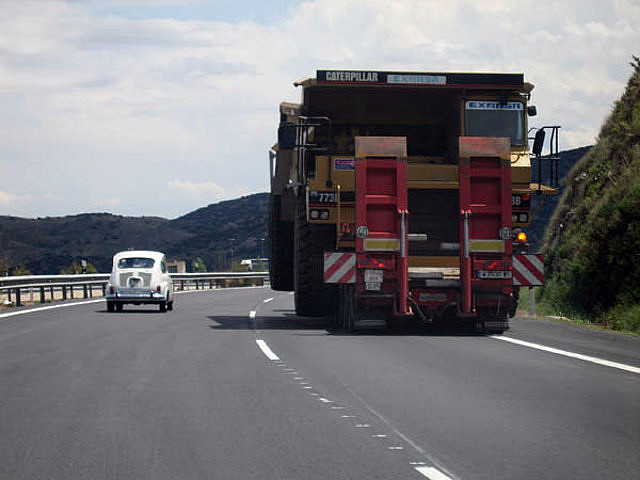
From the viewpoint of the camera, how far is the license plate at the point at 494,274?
1677 centimetres

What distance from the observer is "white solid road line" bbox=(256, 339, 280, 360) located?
13484 mm

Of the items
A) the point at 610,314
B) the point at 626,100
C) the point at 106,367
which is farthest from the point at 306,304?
the point at 626,100

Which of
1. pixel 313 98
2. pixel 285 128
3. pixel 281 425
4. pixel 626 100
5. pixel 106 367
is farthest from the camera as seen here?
pixel 626 100

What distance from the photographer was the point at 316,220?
17.2 m

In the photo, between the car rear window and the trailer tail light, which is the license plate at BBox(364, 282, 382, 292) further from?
the car rear window

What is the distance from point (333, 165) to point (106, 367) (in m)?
6.25

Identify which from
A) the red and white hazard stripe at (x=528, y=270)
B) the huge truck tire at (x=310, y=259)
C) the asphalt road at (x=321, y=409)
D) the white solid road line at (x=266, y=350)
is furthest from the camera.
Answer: the huge truck tire at (x=310, y=259)

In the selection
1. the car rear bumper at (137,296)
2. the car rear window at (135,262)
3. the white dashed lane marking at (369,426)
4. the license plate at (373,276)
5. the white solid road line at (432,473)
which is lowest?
the white solid road line at (432,473)

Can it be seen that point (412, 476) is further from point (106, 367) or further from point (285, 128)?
point (285, 128)

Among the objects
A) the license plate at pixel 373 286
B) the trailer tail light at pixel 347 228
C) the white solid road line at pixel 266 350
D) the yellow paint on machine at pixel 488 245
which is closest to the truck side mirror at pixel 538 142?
the yellow paint on machine at pixel 488 245

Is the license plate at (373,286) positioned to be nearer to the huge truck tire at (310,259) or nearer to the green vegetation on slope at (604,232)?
the huge truck tire at (310,259)

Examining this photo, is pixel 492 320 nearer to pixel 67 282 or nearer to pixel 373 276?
pixel 373 276

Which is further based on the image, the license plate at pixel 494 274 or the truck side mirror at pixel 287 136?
the license plate at pixel 494 274

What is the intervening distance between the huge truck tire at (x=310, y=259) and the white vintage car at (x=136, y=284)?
8.55 metres
